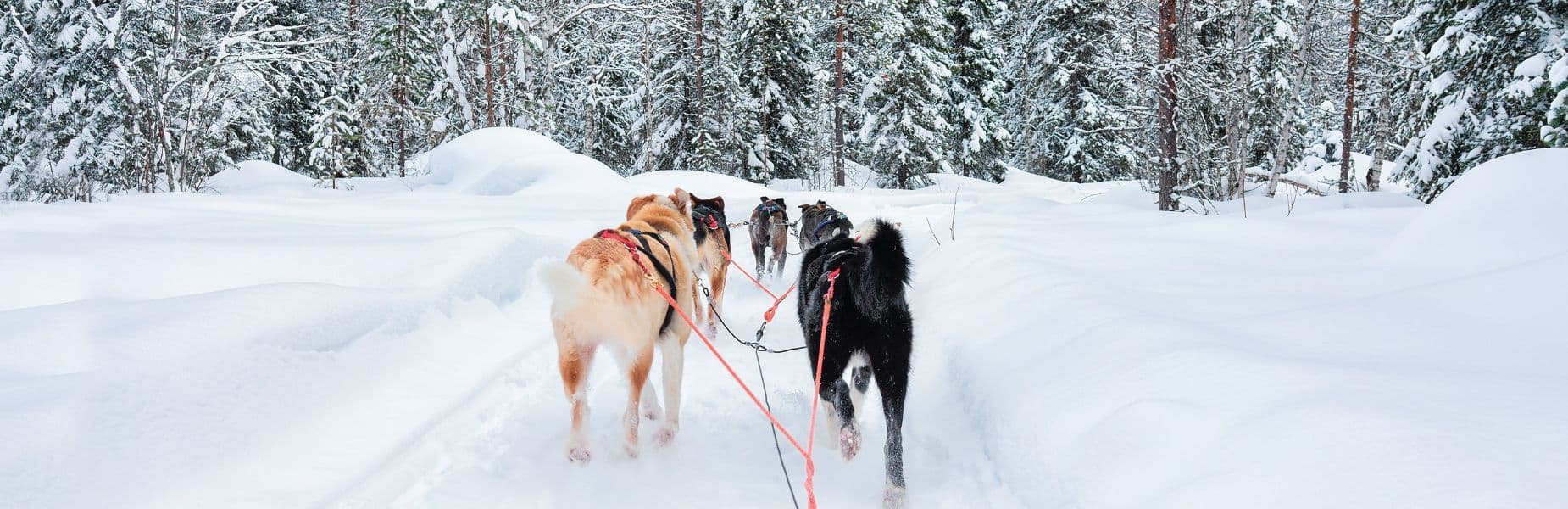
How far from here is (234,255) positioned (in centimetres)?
475

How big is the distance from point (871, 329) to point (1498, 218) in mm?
3959

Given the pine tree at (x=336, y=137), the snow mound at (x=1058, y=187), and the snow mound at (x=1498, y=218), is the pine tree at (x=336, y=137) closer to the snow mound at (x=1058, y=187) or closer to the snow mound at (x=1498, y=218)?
the snow mound at (x=1058, y=187)

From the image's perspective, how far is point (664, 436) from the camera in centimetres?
340

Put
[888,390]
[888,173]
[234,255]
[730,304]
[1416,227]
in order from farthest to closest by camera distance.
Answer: [888,173] < [730,304] < [234,255] < [1416,227] < [888,390]

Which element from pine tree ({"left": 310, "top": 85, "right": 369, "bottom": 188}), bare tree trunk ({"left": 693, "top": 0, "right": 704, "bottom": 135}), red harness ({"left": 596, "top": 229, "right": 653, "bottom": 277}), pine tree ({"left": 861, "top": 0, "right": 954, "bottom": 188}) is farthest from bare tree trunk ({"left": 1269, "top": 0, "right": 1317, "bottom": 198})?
pine tree ({"left": 310, "top": 85, "right": 369, "bottom": 188})

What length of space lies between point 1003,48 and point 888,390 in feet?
92.3

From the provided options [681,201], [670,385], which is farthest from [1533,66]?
[670,385]

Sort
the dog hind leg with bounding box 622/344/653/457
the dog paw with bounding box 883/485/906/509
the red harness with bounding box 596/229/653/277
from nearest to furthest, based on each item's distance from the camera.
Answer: the dog paw with bounding box 883/485/906/509
the dog hind leg with bounding box 622/344/653/457
the red harness with bounding box 596/229/653/277

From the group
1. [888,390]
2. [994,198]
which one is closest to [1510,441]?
[888,390]

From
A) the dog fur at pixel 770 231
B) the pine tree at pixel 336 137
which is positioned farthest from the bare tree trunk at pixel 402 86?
the dog fur at pixel 770 231

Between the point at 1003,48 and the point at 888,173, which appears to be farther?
the point at 1003,48

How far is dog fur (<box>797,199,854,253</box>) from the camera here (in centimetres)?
657

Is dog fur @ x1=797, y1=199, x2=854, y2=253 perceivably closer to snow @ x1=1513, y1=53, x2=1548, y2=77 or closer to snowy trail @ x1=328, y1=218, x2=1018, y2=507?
snowy trail @ x1=328, y1=218, x2=1018, y2=507

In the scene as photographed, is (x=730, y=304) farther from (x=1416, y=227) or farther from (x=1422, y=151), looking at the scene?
(x=1422, y=151)
